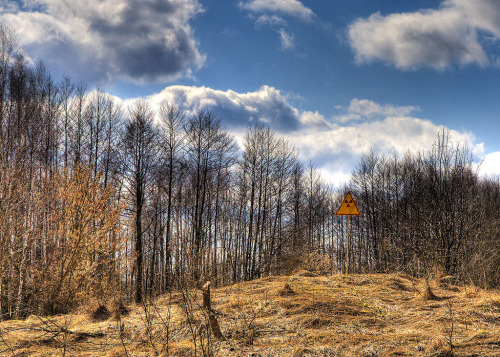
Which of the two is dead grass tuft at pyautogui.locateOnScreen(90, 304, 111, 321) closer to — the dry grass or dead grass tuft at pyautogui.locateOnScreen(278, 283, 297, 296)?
the dry grass

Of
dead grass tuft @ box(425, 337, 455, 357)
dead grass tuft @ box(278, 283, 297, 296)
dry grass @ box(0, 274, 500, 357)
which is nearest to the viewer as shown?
dead grass tuft @ box(425, 337, 455, 357)

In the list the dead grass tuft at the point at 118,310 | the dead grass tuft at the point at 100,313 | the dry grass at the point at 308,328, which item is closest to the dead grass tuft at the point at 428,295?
the dry grass at the point at 308,328

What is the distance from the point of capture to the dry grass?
507 centimetres

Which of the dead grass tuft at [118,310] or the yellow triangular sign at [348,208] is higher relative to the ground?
the yellow triangular sign at [348,208]

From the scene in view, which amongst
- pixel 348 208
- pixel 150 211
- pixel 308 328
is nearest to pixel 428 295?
pixel 308 328

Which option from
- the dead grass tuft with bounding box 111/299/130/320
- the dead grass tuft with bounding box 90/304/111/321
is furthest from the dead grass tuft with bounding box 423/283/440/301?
the dead grass tuft with bounding box 90/304/111/321

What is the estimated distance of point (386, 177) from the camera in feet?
119

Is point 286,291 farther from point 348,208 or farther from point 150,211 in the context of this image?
point 150,211

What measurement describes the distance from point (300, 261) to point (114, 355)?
10.1m

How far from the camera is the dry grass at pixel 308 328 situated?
5070mm

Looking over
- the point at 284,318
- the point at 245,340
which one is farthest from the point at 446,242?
the point at 245,340

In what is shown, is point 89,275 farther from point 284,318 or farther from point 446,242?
point 446,242

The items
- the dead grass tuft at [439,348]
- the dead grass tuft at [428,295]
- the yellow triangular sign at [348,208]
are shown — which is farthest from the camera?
the yellow triangular sign at [348,208]

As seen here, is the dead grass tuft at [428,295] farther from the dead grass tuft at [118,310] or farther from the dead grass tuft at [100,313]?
the dead grass tuft at [100,313]
